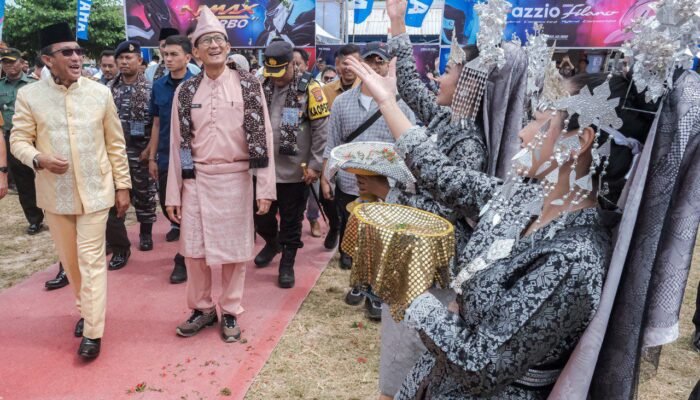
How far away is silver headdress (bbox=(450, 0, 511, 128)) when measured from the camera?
182 centimetres

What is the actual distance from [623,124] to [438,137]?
1004 mm

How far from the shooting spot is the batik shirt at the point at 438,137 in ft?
6.25

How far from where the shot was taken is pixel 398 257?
1322 millimetres

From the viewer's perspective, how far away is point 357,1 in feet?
41.3

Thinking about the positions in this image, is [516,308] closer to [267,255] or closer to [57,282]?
[267,255]

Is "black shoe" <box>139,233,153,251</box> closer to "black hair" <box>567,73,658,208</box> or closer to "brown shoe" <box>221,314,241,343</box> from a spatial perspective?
"brown shoe" <box>221,314,241,343</box>

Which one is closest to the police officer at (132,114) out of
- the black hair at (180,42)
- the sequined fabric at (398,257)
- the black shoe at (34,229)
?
the black hair at (180,42)

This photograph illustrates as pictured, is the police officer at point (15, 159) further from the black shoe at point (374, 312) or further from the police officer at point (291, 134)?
the black shoe at point (374, 312)

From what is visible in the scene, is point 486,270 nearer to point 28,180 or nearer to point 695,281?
point 695,281

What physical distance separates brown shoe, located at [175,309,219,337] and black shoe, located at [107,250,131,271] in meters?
1.39

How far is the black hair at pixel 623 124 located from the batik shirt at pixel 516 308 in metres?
0.07

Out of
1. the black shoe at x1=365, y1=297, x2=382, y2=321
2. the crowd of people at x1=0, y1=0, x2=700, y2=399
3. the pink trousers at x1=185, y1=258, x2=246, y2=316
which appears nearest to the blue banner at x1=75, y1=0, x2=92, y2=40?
the crowd of people at x1=0, y1=0, x2=700, y2=399

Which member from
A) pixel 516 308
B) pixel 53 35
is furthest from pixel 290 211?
pixel 516 308

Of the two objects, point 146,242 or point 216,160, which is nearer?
point 216,160
